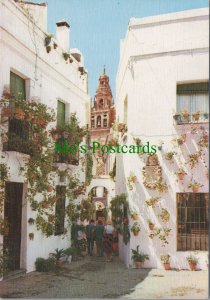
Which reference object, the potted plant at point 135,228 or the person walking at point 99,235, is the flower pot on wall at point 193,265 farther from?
the person walking at point 99,235

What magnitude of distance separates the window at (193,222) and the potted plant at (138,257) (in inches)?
41.1

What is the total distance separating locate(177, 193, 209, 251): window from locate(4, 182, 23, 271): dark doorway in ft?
15.1

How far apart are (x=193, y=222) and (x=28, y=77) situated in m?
6.38

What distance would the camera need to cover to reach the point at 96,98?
39344 mm

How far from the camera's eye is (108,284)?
1009cm

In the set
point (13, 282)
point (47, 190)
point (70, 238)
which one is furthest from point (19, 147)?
point (70, 238)

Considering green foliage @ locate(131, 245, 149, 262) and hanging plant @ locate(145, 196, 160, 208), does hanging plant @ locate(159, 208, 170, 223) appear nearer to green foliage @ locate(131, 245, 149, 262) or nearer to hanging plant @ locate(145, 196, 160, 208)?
hanging plant @ locate(145, 196, 160, 208)

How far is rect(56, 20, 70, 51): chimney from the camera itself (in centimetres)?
1560

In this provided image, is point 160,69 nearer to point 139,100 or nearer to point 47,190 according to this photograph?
point 139,100

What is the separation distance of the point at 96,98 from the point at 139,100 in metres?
27.2

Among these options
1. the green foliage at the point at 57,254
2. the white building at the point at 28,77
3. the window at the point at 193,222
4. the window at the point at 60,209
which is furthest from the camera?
the window at the point at 60,209

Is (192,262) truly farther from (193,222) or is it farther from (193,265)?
(193,222)

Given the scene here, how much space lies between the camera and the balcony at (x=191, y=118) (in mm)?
11812

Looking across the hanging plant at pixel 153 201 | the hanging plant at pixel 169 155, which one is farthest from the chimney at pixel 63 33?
the hanging plant at pixel 153 201
